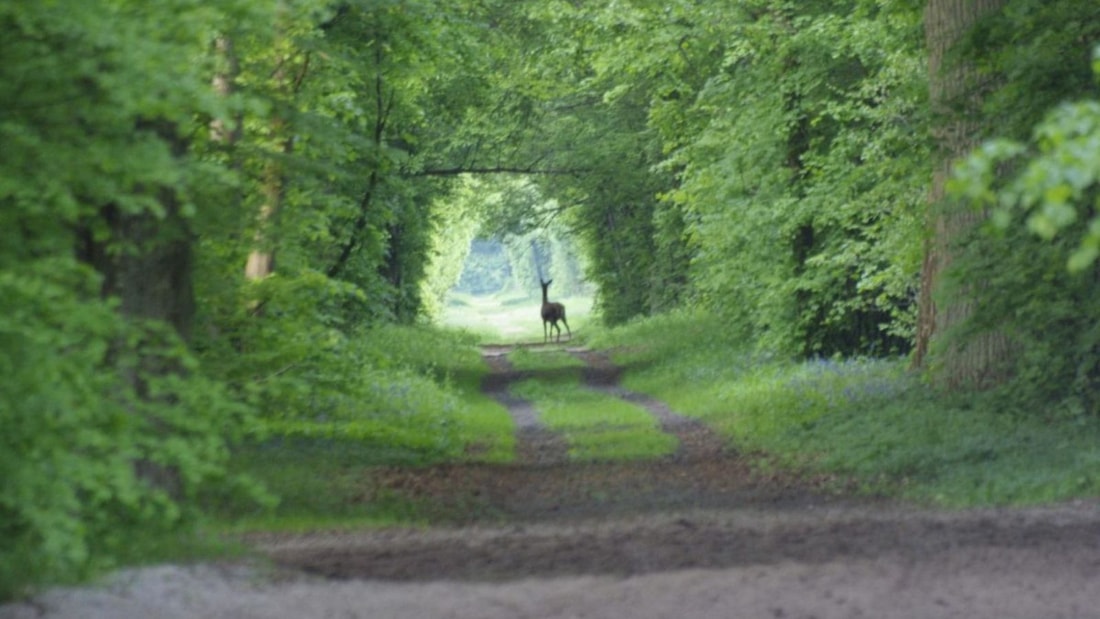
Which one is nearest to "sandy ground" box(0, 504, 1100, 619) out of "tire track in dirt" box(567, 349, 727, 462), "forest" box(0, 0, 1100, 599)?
"forest" box(0, 0, 1100, 599)

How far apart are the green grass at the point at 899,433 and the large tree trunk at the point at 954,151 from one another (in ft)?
1.76

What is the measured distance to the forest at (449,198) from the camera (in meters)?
7.59

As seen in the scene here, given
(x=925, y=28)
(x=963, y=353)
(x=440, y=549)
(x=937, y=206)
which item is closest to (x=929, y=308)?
(x=963, y=353)

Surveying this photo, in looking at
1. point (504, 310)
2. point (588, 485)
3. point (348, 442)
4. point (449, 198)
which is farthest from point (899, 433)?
point (504, 310)

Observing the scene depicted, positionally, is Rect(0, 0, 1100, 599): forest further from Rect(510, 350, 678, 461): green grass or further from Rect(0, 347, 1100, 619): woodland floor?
Rect(510, 350, 678, 461): green grass

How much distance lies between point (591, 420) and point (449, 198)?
791 inches

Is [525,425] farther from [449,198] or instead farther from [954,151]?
[449,198]

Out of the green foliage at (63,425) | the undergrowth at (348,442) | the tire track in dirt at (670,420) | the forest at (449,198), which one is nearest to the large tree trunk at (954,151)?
the forest at (449,198)

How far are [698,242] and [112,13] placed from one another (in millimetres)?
25933

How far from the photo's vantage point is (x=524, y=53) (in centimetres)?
3025

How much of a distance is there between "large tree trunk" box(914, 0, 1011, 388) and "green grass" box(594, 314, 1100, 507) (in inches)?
21.1

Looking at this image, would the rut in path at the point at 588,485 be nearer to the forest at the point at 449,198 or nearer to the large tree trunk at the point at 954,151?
the forest at the point at 449,198

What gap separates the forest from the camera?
24.9 ft

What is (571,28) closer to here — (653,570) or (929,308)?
(929,308)
